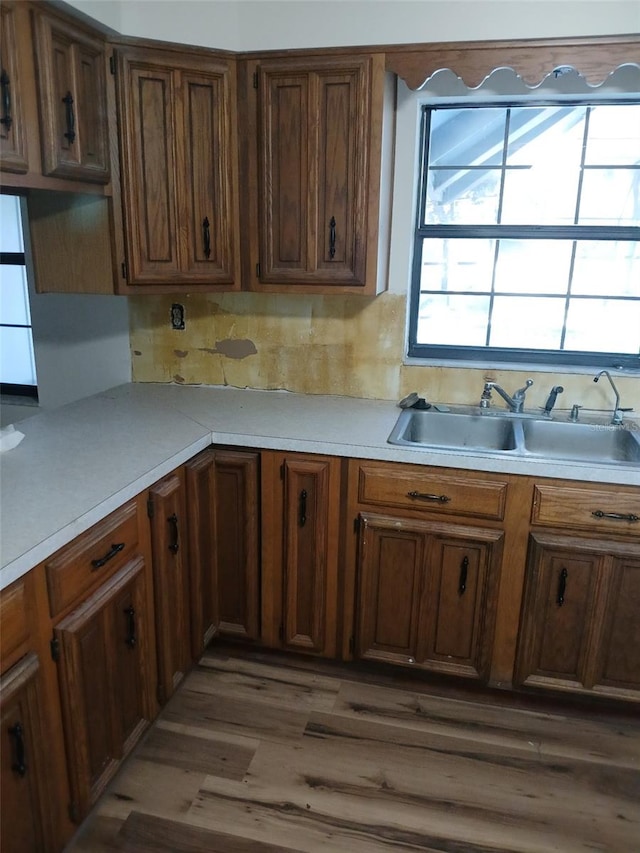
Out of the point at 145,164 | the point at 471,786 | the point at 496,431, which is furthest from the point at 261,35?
the point at 471,786

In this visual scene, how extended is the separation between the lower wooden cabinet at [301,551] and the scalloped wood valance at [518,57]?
134cm

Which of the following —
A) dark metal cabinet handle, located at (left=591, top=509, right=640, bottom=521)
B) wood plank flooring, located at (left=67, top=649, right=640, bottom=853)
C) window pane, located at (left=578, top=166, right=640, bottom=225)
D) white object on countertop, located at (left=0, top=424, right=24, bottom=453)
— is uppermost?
window pane, located at (left=578, top=166, right=640, bottom=225)

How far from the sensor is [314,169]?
2.26 m

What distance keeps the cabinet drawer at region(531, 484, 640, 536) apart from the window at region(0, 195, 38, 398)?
7.04 feet

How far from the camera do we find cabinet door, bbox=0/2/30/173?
1.67 meters

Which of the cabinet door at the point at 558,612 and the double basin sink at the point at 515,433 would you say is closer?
the cabinet door at the point at 558,612

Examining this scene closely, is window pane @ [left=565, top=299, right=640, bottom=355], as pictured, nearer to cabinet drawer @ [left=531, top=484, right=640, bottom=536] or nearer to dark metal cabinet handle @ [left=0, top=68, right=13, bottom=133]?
cabinet drawer @ [left=531, top=484, right=640, bottom=536]

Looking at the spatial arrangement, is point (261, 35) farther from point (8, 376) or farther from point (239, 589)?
point (239, 589)

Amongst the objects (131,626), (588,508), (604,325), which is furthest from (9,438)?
(604,325)

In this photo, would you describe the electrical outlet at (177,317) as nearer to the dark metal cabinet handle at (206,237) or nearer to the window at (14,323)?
the dark metal cabinet handle at (206,237)

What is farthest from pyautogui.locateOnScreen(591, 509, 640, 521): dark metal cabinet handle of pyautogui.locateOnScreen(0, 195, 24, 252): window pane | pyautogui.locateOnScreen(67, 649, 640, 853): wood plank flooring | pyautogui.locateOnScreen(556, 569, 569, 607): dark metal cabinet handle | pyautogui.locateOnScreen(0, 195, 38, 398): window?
pyautogui.locateOnScreen(0, 195, 24, 252): window pane

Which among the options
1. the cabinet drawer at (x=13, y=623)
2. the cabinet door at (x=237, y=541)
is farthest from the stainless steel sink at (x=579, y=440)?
the cabinet drawer at (x=13, y=623)

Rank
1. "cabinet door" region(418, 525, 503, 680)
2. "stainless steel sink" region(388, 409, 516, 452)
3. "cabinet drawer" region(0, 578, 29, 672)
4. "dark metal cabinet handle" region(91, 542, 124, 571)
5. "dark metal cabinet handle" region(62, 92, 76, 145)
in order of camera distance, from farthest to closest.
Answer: "stainless steel sink" region(388, 409, 516, 452)
"cabinet door" region(418, 525, 503, 680)
"dark metal cabinet handle" region(62, 92, 76, 145)
"dark metal cabinet handle" region(91, 542, 124, 571)
"cabinet drawer" region(0, 578, 29, 672)

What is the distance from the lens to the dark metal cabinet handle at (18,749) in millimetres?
1371
